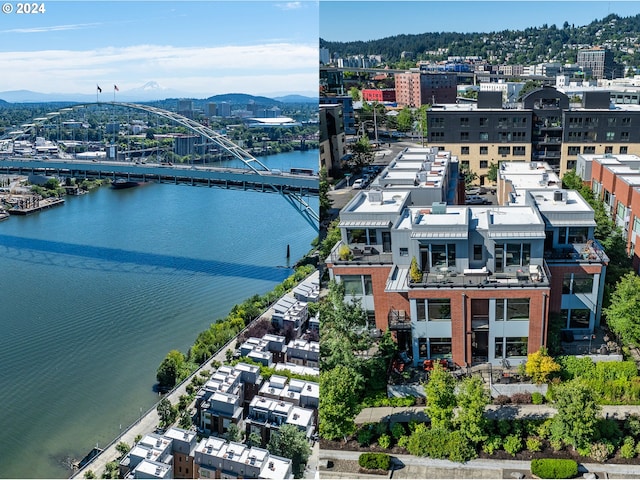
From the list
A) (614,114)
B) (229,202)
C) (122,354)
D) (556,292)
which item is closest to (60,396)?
(122,354)

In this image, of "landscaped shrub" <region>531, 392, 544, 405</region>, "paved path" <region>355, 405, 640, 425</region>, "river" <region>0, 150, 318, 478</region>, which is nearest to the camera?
"paved path" <region>355, 405, 640, 425</region>

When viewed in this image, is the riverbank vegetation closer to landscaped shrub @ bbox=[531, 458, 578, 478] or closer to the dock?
landscaped shrub @ bbox=[531, 458, 578, 478]

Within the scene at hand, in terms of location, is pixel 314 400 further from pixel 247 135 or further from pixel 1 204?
pixel 247 135

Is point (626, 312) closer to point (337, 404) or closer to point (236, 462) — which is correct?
point (337, 404)

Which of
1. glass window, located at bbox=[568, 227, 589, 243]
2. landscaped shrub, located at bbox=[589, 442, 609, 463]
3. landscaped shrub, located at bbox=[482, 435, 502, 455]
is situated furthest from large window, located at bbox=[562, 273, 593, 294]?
landscaped shrub, located at bbox=[482, 435, 502, 455]

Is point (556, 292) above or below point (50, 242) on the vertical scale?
above
